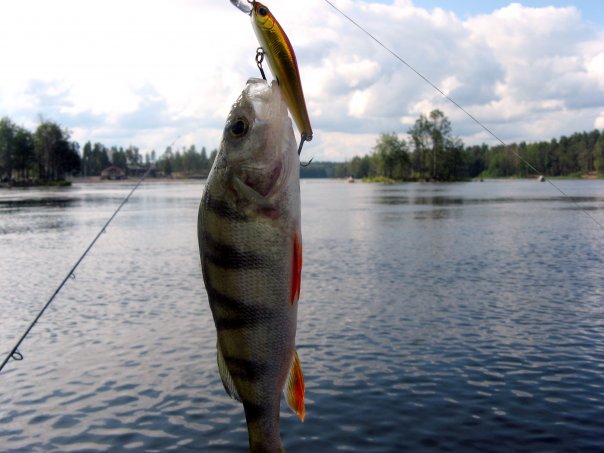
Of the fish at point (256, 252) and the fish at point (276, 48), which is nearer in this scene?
the fish at point (276, 48)

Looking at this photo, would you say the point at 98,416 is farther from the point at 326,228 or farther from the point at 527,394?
the point at 326,228

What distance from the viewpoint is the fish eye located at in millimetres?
2529

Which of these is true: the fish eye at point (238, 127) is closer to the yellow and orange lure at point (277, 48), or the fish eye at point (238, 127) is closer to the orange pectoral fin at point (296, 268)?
the yellow and orange lure at point (277, 48)

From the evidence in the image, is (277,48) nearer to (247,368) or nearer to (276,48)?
(276,48)

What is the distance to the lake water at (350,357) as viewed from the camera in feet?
38.5

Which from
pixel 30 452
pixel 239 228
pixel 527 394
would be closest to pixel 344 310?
pixel 527 394

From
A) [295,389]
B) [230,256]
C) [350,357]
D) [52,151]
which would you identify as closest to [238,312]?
[230,256]

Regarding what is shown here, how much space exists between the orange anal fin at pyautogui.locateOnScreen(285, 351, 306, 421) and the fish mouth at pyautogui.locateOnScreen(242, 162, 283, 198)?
36.2 inches

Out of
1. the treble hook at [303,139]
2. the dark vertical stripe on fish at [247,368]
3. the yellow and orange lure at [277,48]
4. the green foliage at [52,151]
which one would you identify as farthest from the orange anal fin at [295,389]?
the green foliage at [52,151]

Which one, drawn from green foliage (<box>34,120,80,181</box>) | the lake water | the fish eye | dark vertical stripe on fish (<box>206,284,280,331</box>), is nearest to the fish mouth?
the fish eye

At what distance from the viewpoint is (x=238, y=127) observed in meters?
2.54

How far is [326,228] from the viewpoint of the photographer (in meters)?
51.3

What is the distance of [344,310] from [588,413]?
32.6 feet

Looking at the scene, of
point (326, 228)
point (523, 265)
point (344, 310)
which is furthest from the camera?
point (326, 228)
